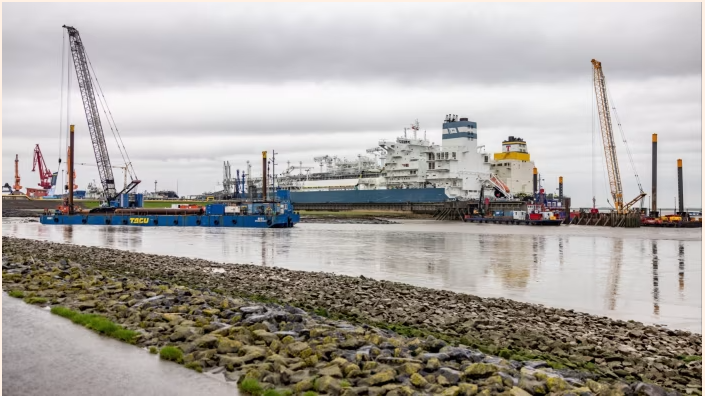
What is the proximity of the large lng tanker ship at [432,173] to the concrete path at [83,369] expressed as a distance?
8022 cm

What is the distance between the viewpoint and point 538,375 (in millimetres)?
6750

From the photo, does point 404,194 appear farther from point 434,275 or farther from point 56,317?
point 56,317

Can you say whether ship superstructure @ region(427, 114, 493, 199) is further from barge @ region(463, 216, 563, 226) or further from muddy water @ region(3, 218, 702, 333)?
muddy water @ region(3, 218, 702, 333)

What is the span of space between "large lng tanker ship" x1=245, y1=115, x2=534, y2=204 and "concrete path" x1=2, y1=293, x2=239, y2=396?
263 feet

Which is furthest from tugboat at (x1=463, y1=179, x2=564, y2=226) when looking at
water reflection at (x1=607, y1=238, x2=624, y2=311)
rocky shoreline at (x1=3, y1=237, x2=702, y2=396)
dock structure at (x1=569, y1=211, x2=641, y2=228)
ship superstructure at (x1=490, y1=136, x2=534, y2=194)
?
rocky shoreline at (x1=3, y1=237, x2=702, y2=396)

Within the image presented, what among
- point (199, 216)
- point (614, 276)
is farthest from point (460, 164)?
point (614, 276)

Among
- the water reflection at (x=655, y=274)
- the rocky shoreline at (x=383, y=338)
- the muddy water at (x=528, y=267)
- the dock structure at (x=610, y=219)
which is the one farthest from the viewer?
the dock structure at (x=610, y=219)

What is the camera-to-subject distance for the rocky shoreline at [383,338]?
6617mm

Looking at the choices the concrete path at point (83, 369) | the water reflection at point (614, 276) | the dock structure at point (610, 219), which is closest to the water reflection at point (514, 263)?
the water reflection at point (614, 276)

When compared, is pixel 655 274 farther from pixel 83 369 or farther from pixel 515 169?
pixel 515 169

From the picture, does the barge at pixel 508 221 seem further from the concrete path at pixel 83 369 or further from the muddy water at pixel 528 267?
the concrete path at pixel 83 369

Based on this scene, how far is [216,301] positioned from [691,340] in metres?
8.74

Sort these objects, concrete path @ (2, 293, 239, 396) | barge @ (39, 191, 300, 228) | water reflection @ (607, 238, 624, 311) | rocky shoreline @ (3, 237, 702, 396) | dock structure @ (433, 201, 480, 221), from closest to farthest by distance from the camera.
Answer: concrete path @ (2, 293, 239, 396) < rocky shoreline @ (3, 237, 702, 396) < water reflection @ (607, 238, 624, 311) < barge @ (39, 191, 300, 228) < dock structure @ (433, 201, 480, 221)

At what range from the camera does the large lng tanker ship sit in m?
91.6
